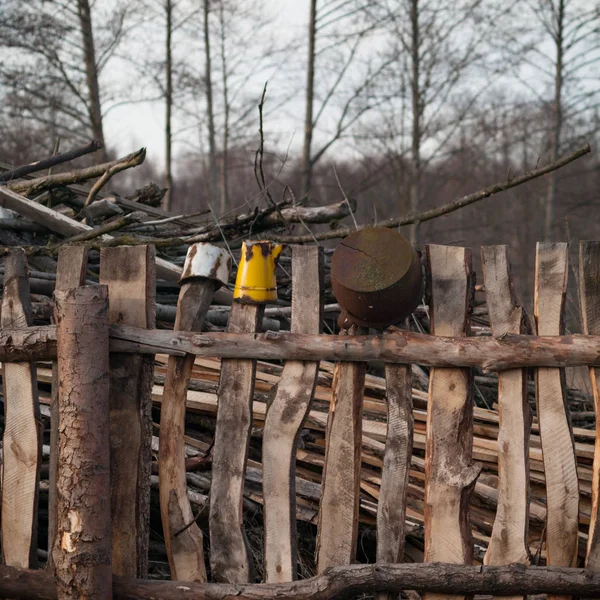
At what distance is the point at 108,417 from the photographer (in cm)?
254

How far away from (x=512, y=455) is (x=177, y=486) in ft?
4.39

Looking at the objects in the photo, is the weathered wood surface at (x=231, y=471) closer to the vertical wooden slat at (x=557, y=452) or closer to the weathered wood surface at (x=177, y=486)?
the weathered wood surface at (x=177, y=486)

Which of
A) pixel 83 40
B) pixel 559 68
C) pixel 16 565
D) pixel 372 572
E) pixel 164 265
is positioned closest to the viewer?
pixel 372 572

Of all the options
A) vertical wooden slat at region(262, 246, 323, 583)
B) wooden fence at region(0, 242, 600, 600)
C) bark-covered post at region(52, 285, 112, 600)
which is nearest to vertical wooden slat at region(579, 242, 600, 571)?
wooden fence at region(0, 242, 600, 600)

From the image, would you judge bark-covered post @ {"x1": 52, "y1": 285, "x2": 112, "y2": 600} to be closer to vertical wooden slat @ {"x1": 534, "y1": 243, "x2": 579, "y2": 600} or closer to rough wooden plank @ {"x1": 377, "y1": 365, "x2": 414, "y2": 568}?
rough wooden plank @ {"x1": 377, "y1": 365, "x2": 414, "y2": 568}

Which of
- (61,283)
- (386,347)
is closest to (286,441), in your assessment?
(386,347)

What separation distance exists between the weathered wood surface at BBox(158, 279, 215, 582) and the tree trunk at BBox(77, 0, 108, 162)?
14.0 m

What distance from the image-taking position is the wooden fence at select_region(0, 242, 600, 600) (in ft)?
8.04

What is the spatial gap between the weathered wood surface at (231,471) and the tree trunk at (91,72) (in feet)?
46.3

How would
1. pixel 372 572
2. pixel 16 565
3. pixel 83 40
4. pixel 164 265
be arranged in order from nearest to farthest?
pixel 372 572
pixel 16 565
pixel 164 265
pixel 83 40

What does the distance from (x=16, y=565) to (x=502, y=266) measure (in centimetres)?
236

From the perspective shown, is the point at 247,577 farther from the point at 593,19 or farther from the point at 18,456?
the point at 593,19

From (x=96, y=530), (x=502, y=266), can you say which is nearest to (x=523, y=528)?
(x=502, y=266)

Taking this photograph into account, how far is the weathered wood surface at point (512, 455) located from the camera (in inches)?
97.9
